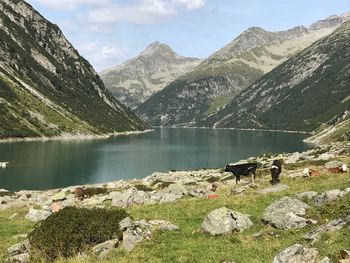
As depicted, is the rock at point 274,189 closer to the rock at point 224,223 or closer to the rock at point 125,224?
the rock at point 224,223

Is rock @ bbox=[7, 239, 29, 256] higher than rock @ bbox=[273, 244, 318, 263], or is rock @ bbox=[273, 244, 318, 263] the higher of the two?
rock @ bbox=[273, 244, 318, 263]

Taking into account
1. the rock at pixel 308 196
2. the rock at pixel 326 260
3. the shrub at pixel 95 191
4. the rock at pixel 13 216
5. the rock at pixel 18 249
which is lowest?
the shrub at pixel 95 191

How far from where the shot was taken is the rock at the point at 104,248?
2133 cm

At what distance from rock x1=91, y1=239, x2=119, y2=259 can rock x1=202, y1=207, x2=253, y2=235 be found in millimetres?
5060

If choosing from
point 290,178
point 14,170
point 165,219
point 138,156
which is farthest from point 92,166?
point 165,219

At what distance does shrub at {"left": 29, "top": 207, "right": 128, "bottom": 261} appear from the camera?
22000 mm

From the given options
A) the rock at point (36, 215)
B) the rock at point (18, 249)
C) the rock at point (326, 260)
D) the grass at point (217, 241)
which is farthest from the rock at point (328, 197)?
the rock at point (36, 215)

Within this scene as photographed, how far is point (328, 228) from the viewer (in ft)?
65.8

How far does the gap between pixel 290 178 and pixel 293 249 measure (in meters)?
27.3

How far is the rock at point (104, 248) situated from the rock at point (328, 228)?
945cm

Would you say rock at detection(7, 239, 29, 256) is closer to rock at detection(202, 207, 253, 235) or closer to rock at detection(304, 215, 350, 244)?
rock at detection(202, 207, 253, 235)

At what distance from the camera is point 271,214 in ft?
78.9

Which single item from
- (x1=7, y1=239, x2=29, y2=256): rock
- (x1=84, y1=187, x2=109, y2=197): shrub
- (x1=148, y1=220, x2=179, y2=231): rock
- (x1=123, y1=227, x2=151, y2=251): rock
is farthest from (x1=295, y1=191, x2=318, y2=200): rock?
(x1=84, y1=187, x2=109, y2=197): shrub

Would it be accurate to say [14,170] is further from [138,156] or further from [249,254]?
[249,254]
